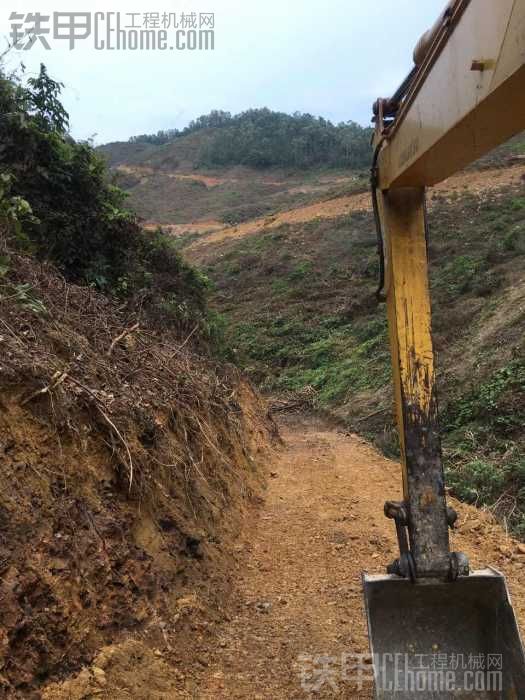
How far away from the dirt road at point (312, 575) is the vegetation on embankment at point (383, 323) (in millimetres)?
1172

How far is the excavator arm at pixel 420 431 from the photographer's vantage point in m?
2.94

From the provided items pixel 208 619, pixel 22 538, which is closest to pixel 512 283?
pixel 208 619

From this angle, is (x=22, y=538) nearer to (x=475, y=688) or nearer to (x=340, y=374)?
(x=475, y=688)

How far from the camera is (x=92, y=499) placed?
3.77m

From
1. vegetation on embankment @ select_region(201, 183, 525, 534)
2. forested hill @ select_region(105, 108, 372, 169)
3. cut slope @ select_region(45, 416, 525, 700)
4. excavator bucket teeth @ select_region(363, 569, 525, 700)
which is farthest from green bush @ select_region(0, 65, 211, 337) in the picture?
forested hill @ select_region(105, 108, 372, 169)

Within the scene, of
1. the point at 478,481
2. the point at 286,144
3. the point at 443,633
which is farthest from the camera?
the point at 286,144

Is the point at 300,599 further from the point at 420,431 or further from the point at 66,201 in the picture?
the point at 66,201

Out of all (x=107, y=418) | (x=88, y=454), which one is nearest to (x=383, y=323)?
(x=107, y=418)

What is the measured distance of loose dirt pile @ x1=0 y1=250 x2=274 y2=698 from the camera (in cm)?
306

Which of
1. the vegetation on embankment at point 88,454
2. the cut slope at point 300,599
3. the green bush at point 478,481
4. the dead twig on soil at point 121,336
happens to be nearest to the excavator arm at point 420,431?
the cut slope at point 300,599

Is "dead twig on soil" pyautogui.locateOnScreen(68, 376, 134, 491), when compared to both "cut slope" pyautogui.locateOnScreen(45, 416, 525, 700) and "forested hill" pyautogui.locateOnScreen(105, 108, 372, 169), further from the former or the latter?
"forested hill" pyautogui.locateOnScreen(105, 108, 372, 169)

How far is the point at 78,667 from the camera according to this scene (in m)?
3.08

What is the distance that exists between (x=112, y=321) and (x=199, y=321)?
3885 mm

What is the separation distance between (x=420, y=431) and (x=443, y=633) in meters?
1.14
